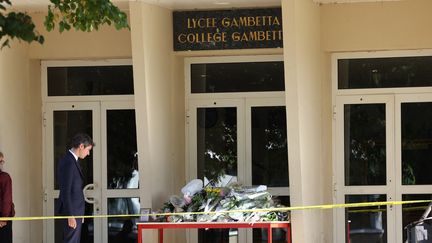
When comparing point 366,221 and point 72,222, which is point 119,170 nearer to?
point 72,222

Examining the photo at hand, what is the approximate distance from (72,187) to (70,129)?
241 centimetres

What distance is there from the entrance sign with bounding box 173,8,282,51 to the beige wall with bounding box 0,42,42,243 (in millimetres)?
2258

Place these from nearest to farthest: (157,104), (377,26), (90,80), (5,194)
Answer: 1. (5,194)
2. (157,104)
3. (377,26)
4. (90,80)

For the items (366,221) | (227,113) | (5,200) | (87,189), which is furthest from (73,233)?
(366,221)

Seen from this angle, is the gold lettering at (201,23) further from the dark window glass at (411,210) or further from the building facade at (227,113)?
the dark window glass at (411,210)

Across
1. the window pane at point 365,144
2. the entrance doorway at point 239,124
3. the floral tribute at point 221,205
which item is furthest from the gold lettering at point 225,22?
the floral tribute at point 221,205

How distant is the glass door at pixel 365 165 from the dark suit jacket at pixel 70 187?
374 centimetres

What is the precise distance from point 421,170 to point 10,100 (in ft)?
19.1

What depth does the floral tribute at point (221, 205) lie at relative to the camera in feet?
42.6

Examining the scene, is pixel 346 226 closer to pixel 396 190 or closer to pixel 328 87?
pixel 396 190

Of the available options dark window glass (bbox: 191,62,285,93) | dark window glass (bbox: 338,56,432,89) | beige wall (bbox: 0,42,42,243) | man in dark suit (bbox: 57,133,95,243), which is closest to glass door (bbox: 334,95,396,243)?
dark window glass (bbox: 338,56,432,89)

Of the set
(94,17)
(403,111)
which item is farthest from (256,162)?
(94,17)

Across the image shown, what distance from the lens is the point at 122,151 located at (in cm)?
1503

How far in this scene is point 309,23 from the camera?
45.1ft
